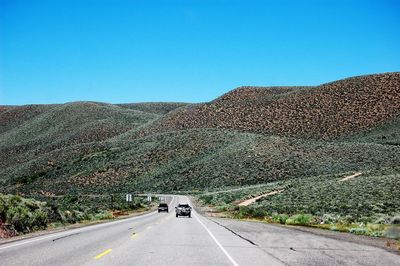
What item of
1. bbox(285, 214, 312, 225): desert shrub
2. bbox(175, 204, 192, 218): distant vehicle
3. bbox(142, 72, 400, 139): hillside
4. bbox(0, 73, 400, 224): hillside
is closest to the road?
bbox(285, 214, 312, 225): desert shrub

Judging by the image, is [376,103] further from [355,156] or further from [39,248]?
[39,248]

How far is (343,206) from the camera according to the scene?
38.8m

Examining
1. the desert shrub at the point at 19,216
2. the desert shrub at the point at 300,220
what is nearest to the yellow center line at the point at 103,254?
the desert shrub at the point at 19,216

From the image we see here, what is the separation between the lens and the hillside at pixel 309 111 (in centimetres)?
13875

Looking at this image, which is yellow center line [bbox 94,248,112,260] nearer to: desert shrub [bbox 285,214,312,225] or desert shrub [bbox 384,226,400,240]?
desert shrub [bbox 384,226,400,240]

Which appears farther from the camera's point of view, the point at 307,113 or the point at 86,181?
the point at 307,113

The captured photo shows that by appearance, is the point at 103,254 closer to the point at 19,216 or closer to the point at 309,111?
the point at 19,216

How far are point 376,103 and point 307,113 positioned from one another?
66.7 feet

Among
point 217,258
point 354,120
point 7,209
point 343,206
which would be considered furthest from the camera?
point 354,120

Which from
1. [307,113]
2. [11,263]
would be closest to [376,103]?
[307,113]

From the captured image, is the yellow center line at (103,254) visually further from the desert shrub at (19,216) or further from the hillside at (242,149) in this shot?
the hillside at (242,149)

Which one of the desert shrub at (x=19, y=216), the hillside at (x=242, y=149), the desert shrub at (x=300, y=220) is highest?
the hillside at (x=242, y=149)

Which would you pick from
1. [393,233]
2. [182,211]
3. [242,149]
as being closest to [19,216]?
[393,233]

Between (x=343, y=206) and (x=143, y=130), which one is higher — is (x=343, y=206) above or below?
below
